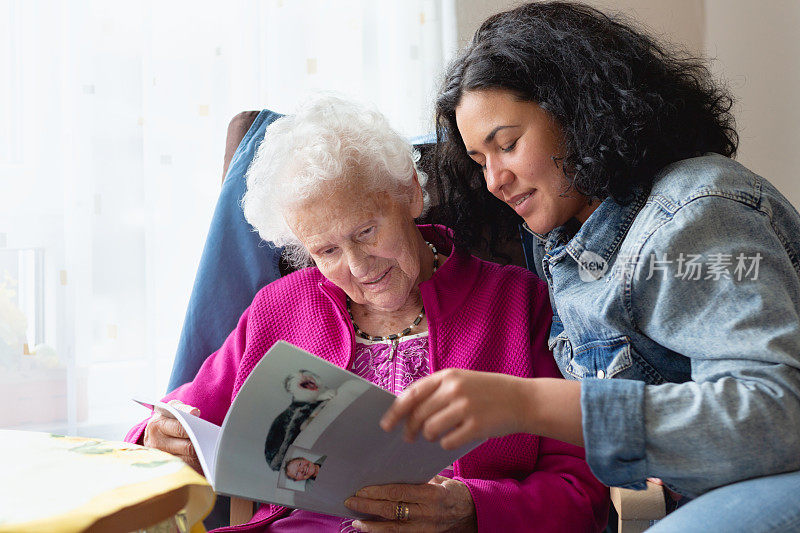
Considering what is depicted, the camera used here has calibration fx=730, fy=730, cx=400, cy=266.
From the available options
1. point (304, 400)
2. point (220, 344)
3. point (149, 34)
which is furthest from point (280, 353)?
point (149, 34)

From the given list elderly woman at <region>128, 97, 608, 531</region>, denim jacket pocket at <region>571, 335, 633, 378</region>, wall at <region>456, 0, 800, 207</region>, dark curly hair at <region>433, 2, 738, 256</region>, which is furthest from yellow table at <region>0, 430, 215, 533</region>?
wall at <region>456, 0, 800, 207</region>

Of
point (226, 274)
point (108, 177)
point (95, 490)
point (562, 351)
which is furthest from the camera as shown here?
point (108, 177)

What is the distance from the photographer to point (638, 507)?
922 mm

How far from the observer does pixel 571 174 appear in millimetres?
1051

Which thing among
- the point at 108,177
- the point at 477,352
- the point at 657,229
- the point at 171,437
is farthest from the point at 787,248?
the point at 108,177

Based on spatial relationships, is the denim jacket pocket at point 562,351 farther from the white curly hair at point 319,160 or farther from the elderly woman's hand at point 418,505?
the white curly hair at point 319,160

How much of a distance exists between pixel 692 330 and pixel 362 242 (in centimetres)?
56

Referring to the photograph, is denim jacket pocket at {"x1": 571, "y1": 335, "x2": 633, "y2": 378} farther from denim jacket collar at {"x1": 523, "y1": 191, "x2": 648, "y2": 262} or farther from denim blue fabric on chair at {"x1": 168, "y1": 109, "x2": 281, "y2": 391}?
denim blue fabric on chair at {"x1": 168, "y1": 109, "x2": 281, "y2": 391}

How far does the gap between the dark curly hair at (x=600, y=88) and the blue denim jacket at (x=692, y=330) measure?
5 centimetres

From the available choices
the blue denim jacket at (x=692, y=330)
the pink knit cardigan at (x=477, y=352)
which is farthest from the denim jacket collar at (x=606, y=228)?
the pink knit cardigan at (x=477, y=352)

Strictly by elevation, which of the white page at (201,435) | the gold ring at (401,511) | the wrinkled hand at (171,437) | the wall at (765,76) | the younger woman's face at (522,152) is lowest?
the gold ring at (401,511)

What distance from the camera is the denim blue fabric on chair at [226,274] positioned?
142 centimetres

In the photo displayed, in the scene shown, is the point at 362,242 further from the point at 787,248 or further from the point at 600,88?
the point at 787,248

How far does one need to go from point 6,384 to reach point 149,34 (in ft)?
2.90
